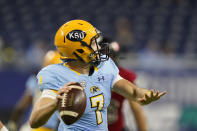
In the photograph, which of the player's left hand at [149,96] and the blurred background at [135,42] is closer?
the player's left hand at [149,96]

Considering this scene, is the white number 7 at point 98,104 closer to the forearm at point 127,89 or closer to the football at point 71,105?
the forearm at point 127,89

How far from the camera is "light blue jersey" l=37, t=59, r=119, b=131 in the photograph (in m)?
3.01

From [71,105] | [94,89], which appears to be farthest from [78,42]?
[71,105]

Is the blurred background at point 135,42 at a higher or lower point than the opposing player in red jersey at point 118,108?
lower

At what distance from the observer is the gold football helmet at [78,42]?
3090 millimetres

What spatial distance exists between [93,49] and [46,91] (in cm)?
48

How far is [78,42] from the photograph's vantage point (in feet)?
10.1

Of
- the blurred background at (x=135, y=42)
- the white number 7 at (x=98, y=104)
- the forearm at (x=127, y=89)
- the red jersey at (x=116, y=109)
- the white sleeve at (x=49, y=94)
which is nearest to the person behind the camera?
the white sleeve at (x=49, y=94)

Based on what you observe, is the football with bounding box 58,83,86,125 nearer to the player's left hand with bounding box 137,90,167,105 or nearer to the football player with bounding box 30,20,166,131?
the football player with bounding box 30,20,166,131

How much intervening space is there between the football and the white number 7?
1.05 feet

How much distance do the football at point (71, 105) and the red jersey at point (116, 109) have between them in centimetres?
178

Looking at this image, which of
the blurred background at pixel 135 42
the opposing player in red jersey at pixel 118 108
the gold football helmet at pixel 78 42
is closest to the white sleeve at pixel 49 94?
the gold football helmet at pixel 78 42

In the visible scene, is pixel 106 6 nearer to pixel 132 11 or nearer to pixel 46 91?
pixel 132 11

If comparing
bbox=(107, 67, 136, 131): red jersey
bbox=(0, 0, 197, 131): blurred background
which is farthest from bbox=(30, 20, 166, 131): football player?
bbox=(0, 0, 197, 131): blurred background
